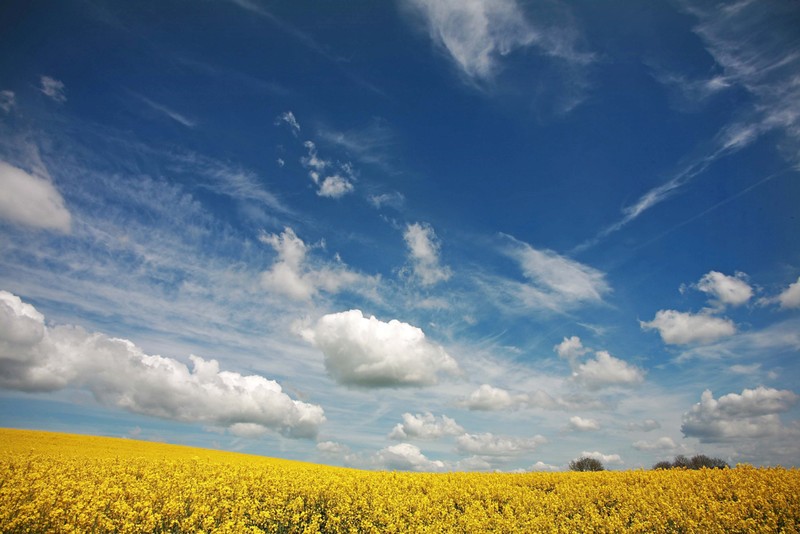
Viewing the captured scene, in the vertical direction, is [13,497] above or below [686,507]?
below

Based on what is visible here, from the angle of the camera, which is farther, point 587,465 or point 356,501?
point 587,465

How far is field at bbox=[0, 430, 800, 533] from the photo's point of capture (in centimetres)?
1011

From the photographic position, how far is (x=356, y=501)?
45.2 ft

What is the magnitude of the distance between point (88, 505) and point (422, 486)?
11843mm

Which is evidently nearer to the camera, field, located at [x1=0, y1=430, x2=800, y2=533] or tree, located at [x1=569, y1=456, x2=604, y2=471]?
field, located at [x1=0, y1=430, x2=800, y2=533]

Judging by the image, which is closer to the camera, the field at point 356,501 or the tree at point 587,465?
the field at point 356,501

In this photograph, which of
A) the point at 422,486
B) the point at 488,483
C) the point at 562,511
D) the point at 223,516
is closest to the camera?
the point at 223,516

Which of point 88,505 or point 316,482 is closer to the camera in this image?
point 88,505

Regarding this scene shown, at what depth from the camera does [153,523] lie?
384 inches

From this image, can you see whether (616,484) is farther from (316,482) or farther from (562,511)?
(316,482)

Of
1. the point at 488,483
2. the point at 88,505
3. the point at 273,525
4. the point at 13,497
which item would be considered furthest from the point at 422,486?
the point at 13,497

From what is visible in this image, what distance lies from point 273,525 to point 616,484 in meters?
14.7

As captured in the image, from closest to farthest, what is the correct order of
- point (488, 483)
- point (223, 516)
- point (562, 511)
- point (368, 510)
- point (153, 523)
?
point (153, 523), point (223, 516), point (368, 510), point (562, 511), point (488, 483)

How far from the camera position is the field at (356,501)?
10109 millimetres
